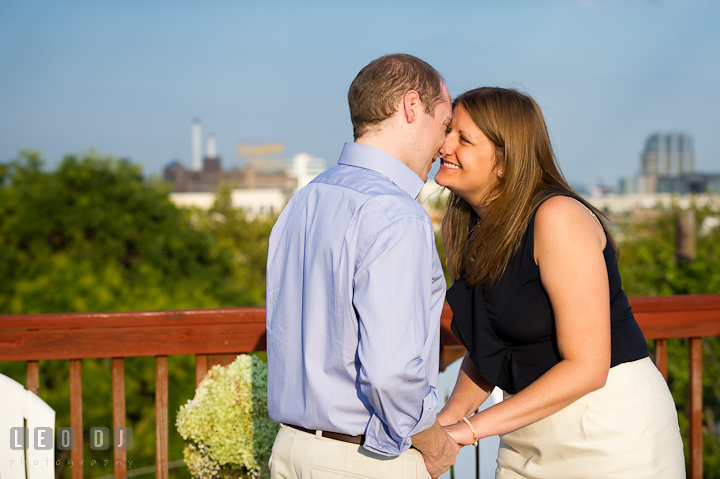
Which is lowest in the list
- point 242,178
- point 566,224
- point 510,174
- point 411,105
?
point 242,178

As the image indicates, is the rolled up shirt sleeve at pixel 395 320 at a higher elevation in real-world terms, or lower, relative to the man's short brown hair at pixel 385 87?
lower

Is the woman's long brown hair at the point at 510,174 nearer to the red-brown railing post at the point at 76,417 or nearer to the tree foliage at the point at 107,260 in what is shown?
the red-brown railing post at the point at 76,417

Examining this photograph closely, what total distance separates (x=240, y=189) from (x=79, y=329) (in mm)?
88398

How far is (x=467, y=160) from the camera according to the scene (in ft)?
5.98

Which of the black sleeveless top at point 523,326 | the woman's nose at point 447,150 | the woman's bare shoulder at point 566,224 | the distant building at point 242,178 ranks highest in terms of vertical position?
the woman's nose at point 447,150

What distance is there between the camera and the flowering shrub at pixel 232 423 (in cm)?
232

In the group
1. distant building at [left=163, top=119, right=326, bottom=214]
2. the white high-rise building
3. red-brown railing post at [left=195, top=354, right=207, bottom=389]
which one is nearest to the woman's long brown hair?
red-brown railing post at [left=195, top=354, right=207, bottom=389]

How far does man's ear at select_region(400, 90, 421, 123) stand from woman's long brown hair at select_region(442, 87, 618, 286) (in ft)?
1.23

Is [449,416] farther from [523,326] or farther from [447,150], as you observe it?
[447,150]

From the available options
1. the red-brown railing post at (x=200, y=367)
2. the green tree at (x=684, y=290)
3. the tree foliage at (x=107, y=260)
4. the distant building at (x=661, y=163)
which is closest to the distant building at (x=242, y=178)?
the distant building at (x=661, y=163)

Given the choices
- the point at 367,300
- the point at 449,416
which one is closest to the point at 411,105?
the point at 367,300

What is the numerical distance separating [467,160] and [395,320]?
0.74 metres

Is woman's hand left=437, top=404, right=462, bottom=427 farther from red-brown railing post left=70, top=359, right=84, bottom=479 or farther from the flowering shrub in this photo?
red-brown railing post left=70, top=359, right=84, bottom=479

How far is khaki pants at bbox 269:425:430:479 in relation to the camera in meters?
1.47
